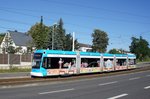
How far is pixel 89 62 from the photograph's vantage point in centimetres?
3897

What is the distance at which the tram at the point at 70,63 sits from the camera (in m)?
30.8

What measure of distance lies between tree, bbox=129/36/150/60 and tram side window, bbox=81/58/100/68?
272ft

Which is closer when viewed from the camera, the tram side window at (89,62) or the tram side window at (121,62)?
the tram side window at (89,62)

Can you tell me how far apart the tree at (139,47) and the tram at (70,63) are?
243 feet

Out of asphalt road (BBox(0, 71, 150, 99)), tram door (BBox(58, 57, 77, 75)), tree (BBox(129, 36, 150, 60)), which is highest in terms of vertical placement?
tree (BBox(129, 36, 150, 60))

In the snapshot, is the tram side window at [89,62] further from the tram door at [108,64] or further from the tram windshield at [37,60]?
the tram windshield at [37,60]

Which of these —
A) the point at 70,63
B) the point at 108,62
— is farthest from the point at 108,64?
the point at 70,63

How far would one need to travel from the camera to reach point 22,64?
5119cm

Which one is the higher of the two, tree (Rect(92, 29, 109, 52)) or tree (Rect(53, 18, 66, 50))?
tree (Rect(92, 29, 109, 52))

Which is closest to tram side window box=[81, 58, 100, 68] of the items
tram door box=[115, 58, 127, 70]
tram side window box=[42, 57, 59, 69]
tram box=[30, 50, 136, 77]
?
tram box=[30, 50, 136, 77]

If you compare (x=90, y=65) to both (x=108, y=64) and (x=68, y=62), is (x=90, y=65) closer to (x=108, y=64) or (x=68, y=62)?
(x=68, y=62)

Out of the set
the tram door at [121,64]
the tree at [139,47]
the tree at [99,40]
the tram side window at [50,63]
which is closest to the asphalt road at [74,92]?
the tram side window at [50,63]

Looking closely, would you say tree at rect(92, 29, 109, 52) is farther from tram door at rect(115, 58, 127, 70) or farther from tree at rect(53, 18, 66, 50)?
tram door at rect(115, 58, 127, 70)

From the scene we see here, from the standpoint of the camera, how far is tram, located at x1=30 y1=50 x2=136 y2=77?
30844 millimetres
